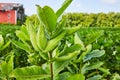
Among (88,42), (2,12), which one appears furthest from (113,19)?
(88,42)

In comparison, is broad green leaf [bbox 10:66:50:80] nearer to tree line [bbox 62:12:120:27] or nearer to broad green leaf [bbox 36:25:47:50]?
broad green leaf [bbox 36:25:47:50]

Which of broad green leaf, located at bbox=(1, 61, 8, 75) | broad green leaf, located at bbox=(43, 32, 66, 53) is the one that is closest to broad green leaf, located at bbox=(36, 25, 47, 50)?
broad green leaf, located at bbox=(43, 32, 66, 53)

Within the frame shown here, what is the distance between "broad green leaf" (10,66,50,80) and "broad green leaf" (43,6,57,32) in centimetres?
11

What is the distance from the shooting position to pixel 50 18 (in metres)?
0.86

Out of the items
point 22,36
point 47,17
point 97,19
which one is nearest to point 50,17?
point 47,17

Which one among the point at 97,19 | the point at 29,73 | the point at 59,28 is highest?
the point at 97,19

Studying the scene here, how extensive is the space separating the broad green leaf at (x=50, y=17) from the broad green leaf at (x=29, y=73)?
11 centimetres

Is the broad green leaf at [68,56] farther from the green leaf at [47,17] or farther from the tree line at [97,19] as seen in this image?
the tree line at [97,19]

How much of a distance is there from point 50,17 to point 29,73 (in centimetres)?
15

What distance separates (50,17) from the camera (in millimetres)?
854

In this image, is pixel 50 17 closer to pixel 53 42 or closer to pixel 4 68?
pixel 53 42

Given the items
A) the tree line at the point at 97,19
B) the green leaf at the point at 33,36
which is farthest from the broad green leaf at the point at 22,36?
the tree line at the point at 97,19

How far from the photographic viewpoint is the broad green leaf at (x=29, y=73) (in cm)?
85

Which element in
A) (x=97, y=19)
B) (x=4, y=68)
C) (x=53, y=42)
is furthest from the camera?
(x=97, y=19)
